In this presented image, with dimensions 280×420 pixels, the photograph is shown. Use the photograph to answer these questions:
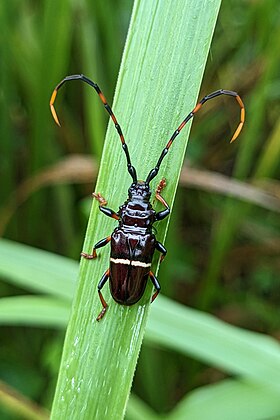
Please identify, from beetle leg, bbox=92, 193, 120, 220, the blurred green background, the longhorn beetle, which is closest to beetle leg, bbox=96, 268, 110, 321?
the longhorn beetle

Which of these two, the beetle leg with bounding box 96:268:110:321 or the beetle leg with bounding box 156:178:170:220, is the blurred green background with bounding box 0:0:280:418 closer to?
the beetle leg with bounding box 156:178:170:220

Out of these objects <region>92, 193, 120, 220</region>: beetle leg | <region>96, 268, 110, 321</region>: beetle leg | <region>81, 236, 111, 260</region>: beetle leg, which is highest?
<region>92, 193, 120, 220</region>: beetle leg

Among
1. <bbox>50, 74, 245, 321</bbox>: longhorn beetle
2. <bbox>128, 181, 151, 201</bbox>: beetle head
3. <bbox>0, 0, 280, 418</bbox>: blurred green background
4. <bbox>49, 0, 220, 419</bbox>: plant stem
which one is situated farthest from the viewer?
<bbox>0, 0, 280, 418</bbox>: blurred green background

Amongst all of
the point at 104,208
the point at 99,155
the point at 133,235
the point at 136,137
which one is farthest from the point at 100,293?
the point at 99,155

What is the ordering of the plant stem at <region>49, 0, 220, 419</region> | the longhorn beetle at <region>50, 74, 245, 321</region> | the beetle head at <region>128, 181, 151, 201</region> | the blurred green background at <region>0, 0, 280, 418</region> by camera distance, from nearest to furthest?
the plant stem at <region>49, 0, 220, 419</region> < the longhorn beetle at <region>50, 74, 245, 321</region> < the beetle head at <region>128, 181, 151, 201</region> < the blurred green background at <region>0, 0, 280, 418</region>

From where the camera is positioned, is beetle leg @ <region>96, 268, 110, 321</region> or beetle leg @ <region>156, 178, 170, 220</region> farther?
beetle leg @ <region>156, 178, 170, 220</region>

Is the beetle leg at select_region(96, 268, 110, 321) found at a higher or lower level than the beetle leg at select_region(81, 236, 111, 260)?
lower

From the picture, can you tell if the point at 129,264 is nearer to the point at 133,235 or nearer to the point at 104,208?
the point at 133,235
